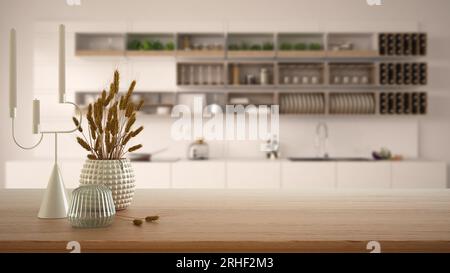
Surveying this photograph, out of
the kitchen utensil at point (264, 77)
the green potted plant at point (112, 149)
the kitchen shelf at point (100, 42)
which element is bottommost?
the green potted plant at point (112, 149)

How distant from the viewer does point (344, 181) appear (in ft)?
14.3

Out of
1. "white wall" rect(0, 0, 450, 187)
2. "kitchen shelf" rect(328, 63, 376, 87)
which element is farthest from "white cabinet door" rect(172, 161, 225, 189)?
"kitchen shelf" rect(328, 63, 376, 87)

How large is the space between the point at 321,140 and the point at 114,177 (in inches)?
156

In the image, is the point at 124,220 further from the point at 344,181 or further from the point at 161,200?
the point at 344,181

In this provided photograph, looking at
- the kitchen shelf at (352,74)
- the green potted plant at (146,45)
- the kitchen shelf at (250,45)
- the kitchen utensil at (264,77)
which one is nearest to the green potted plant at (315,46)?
the kitchen shelf at (352,74)

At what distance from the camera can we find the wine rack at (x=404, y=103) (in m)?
4.66

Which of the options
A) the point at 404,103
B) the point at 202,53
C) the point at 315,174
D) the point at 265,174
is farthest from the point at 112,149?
the point at 404,103

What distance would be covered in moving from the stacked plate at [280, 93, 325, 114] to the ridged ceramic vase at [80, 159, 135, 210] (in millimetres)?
3596

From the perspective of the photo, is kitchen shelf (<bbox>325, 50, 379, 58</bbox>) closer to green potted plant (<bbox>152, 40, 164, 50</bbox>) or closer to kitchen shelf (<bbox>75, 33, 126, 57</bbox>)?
green potted plant (<bbox>152, 40, 164, 50</bbox>)

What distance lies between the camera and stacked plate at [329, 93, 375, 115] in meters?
4.76

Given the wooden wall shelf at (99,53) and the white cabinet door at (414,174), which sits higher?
the wooden wall shelf at (99,53)

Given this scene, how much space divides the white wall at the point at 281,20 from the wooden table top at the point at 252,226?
3.33 metres

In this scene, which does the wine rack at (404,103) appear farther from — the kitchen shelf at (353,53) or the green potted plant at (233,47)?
the green potted plant at (233,47)
